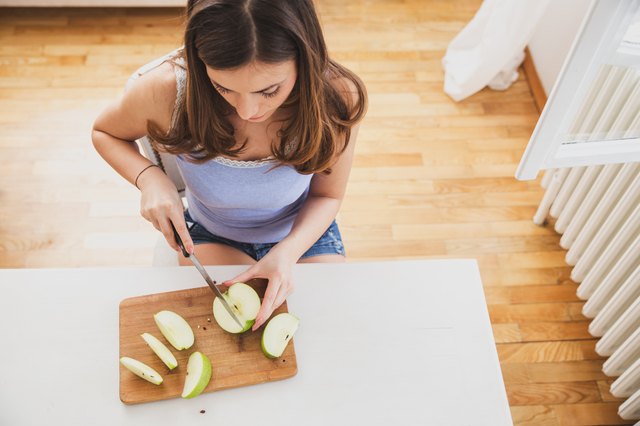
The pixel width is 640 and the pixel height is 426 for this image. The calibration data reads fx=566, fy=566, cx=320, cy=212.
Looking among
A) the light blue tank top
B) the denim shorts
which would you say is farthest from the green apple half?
the denim shorts

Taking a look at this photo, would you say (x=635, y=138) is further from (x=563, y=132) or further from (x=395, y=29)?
(x=395, y=29)

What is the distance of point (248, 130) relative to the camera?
1122 millimetres

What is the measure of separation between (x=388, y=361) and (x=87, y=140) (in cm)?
167

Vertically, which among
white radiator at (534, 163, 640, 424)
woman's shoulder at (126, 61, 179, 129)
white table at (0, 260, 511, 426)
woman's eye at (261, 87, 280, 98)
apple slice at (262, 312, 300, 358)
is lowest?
white radiator at (534, 163, 640, 424)

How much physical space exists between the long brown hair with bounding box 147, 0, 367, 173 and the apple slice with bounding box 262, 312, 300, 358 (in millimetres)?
304

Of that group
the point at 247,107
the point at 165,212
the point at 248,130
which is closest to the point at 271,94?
the point at 247,107

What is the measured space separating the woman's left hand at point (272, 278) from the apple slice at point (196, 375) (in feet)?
0.35

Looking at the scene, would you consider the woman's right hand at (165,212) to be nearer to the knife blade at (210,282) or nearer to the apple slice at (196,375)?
the knife blade at (210,282)

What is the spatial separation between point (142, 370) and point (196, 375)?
9 centimetres

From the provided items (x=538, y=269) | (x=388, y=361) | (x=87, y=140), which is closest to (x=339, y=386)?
(x=388, y=361)

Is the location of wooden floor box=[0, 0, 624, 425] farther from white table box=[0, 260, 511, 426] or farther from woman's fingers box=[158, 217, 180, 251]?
woman's fingers box=[158, 217, 180, 251]

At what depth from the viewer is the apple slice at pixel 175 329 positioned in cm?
100

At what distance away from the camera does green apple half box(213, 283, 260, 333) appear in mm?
1020

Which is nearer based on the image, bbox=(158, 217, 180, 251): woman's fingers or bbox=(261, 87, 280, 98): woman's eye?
bbox=(261, 87, 280, 98): woman's eye
